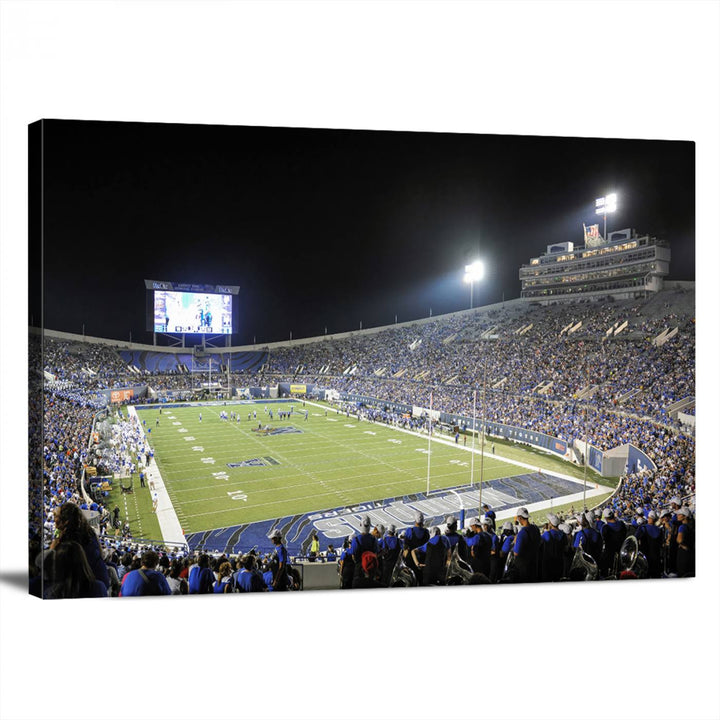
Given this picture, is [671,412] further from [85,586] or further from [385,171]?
[85,586]

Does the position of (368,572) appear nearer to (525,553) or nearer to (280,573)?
(280,573)

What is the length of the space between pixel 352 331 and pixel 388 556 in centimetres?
619

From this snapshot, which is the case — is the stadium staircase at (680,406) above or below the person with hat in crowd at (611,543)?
above

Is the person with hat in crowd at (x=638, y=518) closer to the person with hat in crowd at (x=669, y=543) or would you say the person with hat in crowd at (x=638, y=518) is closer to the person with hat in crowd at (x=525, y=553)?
the person with hat in crowd at (x=669, y=543)

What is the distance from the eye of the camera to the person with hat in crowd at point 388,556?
7.64 metres

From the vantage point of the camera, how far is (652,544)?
8234 millimetres

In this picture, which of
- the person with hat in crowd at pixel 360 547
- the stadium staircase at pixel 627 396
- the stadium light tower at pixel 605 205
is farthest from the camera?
the stadium staircase at pixel 627 396

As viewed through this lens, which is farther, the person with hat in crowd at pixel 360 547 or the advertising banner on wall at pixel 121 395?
the advertising banner on wall at pixel 121 395

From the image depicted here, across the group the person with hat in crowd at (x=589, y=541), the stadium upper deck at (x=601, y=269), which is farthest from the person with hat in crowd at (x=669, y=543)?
the stadium upper deck at (x=601, y=269)

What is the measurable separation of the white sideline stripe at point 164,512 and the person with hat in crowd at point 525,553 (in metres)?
5.22

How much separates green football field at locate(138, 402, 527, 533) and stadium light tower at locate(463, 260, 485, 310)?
16.8 feet

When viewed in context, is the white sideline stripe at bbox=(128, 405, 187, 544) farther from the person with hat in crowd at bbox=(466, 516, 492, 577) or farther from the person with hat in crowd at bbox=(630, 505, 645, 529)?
the person with hat in crowd at bbox=(630, 505, 645, 529)

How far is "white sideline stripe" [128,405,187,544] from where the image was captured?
9463mm

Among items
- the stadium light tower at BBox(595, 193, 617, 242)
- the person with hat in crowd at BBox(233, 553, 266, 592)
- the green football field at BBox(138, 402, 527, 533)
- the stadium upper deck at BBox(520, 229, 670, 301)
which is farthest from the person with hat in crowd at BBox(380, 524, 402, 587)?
the stadium light tower at BBox(595, 193, 617, 242)
